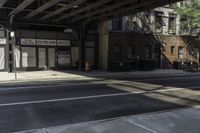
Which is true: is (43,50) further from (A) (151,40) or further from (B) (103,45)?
(A) (151,40)

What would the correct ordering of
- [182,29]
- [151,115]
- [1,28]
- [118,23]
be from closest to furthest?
[151,115] → [1,28] → [118,23] → [182,29]

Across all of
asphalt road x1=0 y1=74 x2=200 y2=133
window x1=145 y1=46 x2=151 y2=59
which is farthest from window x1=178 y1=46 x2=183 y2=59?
asphalt road x1=0 y1=74 x2=200 y2=133

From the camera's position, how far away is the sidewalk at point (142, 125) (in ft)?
21.8

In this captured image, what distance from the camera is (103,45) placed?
2909 cm

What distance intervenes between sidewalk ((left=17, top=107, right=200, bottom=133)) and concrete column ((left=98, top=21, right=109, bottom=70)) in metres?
20.7

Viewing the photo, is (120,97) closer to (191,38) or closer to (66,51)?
(66,51)

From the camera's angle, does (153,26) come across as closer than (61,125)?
No

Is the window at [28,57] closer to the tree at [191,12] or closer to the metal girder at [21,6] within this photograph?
the metal girder at [21,6]

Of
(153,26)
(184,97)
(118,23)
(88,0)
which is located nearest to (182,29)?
(153,26)

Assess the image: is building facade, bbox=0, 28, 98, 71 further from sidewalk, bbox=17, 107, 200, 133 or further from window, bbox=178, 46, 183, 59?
sidewalk, bbox=17, 107, 200, 133

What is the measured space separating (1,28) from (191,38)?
2182cm

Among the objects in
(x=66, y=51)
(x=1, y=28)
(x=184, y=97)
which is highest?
(x=1, y=28)

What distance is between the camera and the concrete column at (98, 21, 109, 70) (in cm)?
2867

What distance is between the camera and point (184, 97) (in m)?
12.1
